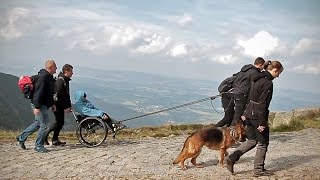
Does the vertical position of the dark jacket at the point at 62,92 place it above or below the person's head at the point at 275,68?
below

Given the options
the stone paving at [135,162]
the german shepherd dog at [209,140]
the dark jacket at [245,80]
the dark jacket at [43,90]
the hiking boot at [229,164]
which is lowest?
the stone paving at [135,162]

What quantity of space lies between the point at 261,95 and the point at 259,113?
36 centimetres

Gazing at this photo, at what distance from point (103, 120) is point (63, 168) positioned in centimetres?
273

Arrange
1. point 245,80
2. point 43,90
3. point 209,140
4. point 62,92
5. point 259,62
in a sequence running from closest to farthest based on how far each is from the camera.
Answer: point 209,140
point 259,62
point 245,80
point 43,90
point 62,92

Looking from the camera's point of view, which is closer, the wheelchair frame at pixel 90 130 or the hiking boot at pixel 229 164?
the hiking boot at pixel 229 164

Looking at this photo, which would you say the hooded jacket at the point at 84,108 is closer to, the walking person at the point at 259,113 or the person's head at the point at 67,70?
the person's head at the point at 67,70

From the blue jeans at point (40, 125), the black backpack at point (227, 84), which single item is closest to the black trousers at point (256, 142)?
the black backpack at point (227, 84)

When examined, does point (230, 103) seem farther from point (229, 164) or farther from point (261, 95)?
point (261, 95)

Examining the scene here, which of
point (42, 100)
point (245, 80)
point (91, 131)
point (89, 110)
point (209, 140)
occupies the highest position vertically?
point (245, 80)

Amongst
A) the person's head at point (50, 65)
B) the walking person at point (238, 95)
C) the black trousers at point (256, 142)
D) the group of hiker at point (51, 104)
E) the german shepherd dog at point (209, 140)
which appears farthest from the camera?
the person's head at point (50, 65)

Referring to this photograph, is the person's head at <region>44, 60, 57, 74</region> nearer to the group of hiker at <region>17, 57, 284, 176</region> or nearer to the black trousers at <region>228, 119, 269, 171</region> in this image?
the group of hiker at <region>17, 57, 284, 176</region>

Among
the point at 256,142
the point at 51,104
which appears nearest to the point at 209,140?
the point at 256,142

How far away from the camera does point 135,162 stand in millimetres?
9461

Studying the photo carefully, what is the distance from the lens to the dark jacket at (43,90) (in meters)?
10.5
